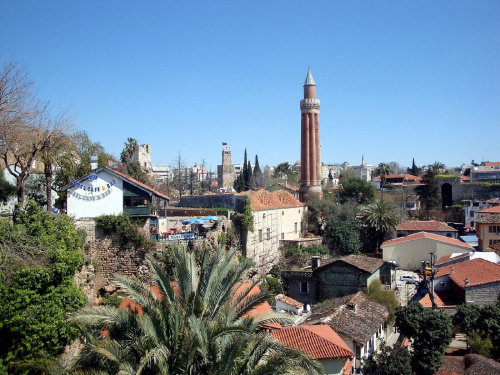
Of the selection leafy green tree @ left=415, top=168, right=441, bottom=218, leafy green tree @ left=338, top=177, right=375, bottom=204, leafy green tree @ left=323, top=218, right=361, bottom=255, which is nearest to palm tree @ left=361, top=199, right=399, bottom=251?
leafy green tree @ left=323, top=218, right=361, bottom=255

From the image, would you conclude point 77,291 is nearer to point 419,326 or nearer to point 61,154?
point 61,154

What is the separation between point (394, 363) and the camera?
57.0ft

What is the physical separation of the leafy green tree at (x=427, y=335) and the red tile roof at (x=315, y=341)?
4296 millimetres

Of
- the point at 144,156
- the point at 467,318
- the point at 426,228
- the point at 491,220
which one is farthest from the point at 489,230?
the point at 144,156

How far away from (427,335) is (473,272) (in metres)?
9.23

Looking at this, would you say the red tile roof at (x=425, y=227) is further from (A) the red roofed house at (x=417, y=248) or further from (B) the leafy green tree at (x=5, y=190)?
(B) the leafy green tree at (x=5, y=190)

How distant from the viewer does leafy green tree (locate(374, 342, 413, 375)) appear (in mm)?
17250

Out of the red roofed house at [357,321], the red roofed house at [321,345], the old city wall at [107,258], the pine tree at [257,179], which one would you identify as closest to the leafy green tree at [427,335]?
the red roofed house at [357,321]

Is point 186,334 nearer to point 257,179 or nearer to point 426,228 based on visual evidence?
point 426,228

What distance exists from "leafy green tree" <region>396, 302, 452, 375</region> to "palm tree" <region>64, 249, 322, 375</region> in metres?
11.1

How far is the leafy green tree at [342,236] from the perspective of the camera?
1561 inches

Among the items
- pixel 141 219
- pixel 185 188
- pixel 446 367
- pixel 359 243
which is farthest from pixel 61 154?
pixel 185 188

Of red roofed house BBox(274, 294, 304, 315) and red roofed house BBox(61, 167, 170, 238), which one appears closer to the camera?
red roofed house BBox(61, 167, 170, 238)

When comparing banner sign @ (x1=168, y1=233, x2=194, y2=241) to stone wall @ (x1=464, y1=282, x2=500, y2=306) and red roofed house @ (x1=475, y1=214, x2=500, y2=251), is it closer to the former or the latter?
stone wall @ (x1=464, y1=282, x2=500, y2=306)
